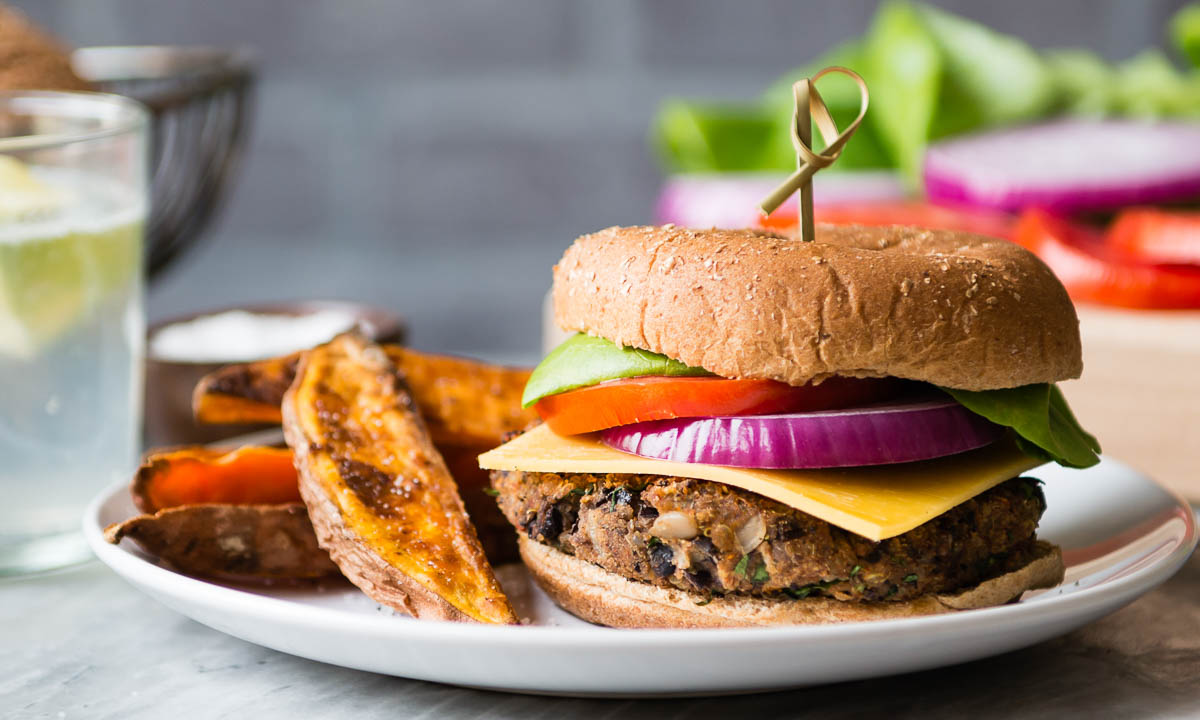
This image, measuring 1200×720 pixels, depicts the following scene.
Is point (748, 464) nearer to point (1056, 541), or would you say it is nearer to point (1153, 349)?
point (1056, 541)

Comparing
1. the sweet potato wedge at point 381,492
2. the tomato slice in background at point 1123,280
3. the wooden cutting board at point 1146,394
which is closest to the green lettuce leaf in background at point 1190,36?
the tomato slice in background at point 1123,280

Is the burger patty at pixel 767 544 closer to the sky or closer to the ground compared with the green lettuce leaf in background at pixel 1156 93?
closer to the ground

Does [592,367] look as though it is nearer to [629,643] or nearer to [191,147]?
[629,643]

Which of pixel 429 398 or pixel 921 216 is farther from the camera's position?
pixel 921 216

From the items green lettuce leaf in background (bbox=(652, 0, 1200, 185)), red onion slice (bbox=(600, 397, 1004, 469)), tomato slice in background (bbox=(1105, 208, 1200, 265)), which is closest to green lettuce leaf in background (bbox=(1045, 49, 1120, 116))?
green lettuce leaf in background (bbox=(652, 0, 1200, 185))

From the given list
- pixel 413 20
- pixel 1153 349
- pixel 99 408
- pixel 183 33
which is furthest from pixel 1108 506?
pixel 183 33

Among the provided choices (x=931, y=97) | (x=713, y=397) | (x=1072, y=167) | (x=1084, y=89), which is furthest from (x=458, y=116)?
(x=713, y=397)

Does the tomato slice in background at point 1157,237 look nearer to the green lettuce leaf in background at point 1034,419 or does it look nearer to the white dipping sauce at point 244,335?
the green lettuce leaf in background at point 1034,419
